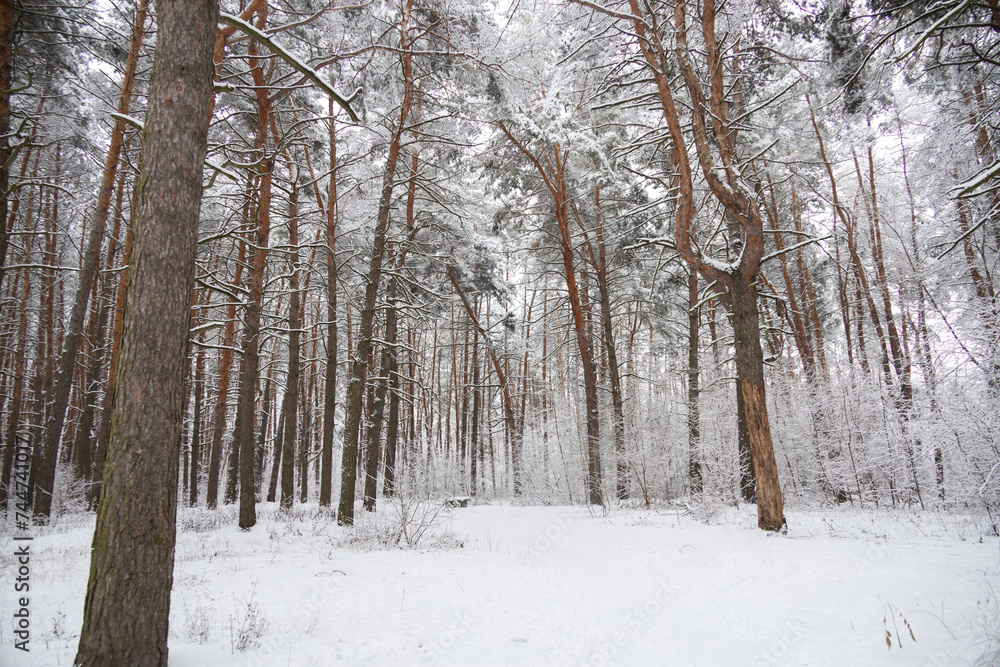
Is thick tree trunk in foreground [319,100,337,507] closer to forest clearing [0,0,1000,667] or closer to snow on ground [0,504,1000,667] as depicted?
forest clearing [0,0,1000,667]

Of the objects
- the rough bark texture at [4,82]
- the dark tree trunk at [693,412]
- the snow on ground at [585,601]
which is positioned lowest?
the snow on ground at [585,601]

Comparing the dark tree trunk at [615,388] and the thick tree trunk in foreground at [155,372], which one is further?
the dark tree trunk at [615,388]

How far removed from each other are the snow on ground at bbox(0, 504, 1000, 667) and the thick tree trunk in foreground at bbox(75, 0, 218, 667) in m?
0.53

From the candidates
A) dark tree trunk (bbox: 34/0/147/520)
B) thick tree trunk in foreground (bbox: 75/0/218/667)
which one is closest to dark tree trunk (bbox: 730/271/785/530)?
thick tree trunk in foreground (bbox: 75/0/218/667)

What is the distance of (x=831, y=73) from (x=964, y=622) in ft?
22.9

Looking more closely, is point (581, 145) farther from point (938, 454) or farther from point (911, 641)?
point (911, 641)

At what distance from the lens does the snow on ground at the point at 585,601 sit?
2812 mm

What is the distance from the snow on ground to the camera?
281 cm

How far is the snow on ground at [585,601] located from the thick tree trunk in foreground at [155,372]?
1.73 feet

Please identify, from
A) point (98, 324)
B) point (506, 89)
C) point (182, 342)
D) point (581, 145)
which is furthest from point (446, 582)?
point (98, 324)

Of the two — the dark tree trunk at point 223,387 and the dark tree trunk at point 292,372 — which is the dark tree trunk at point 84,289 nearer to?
the dark tree trunk at point 223,387

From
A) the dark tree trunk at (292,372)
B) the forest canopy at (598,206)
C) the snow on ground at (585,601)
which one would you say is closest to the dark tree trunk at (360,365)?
the forest canopy at (598,206)

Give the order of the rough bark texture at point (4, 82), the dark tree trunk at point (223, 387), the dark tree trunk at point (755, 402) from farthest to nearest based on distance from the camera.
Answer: the dark tree trunk at point (223, 387) < the dark tree trunk at point (755, 402) < the rough bark texture at point (4, 82)

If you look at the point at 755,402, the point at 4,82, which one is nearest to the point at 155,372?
the point at 4,82
